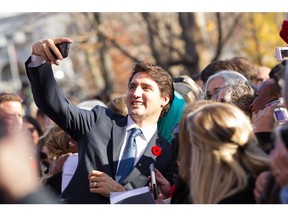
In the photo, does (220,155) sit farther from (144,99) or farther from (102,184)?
(144,99)

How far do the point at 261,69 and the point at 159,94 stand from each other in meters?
3.16

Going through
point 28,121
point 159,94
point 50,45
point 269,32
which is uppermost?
point 50,45

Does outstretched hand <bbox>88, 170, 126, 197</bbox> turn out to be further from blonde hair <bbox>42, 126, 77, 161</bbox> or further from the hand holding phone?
blonde hair <bbox>42, 126, 77, 161</bbox>

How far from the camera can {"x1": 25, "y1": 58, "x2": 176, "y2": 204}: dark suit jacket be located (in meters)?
5.49

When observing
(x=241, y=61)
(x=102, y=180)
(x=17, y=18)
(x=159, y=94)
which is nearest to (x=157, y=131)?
(x=159, y=94)

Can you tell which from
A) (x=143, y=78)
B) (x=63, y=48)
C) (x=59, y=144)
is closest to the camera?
(x=63, y=48)

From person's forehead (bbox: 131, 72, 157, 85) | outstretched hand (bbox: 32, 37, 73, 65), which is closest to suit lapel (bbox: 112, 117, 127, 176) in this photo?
person's forehead (bbox: 131, 72, 157, 85)

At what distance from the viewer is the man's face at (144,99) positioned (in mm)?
5770

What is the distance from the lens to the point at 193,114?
14.3 feet

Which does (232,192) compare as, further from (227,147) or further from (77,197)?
(77,197)

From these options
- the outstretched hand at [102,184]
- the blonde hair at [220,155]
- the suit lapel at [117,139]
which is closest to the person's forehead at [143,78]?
the suit lapel at [117,139]

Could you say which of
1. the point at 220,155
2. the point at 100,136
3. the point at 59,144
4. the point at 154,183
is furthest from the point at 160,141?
the point at 220,155

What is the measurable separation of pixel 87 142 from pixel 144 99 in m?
0.49

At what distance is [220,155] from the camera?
4195 mm
